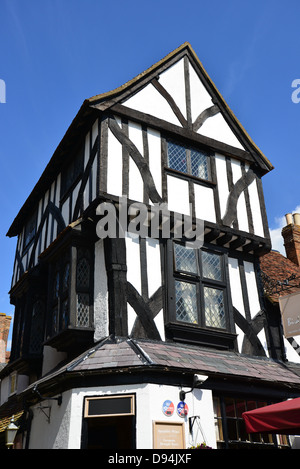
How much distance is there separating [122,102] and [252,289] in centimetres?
555

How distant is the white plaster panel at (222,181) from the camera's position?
39.2ft

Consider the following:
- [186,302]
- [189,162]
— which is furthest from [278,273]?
[186,302]

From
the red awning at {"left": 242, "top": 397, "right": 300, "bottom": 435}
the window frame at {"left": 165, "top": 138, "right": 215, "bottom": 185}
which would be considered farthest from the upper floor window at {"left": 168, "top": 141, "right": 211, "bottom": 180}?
the red awning at {"left": 242, "top": 397, "right": 300, "bottom": 435}

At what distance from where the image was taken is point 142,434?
311 inches

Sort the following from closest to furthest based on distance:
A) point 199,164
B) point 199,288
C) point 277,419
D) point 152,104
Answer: point 277,419
point 199,288
point 152,104
point 199,164

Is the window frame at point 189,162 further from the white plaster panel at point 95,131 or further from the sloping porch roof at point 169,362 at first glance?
the sloping porch roof at point 169,362

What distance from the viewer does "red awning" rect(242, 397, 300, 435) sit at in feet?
22.5

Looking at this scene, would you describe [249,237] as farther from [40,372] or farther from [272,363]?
[40,372]

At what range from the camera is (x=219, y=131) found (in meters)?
12.8

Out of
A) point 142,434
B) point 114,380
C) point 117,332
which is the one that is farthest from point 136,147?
point 142,434

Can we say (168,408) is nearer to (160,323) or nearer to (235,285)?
(160,323)

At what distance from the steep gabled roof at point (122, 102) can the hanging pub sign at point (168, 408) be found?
6404 mm

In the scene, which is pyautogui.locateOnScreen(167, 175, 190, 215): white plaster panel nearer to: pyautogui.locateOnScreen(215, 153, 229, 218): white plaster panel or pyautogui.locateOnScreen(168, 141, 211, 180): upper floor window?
pyautogui.locateOnScreen(168, 141, 211, 180): upper floor window

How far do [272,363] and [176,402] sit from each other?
11.8 ft
